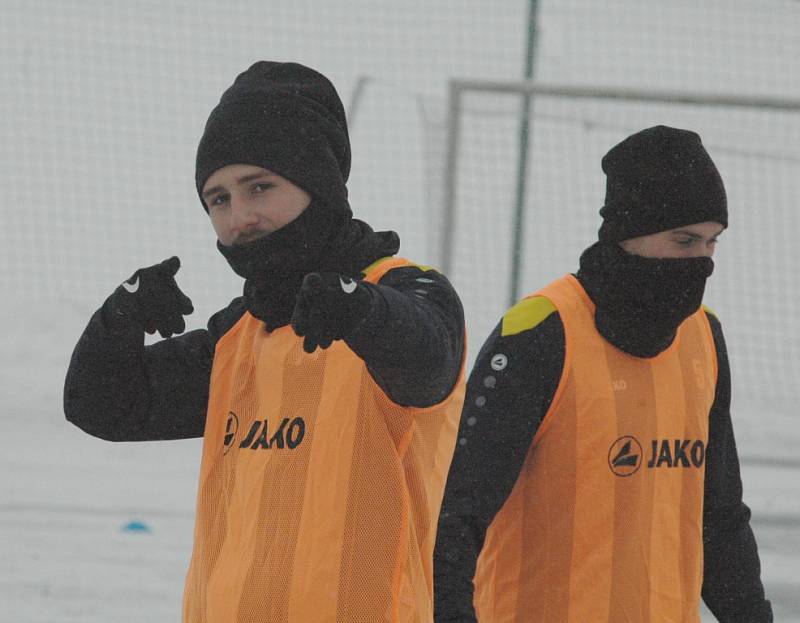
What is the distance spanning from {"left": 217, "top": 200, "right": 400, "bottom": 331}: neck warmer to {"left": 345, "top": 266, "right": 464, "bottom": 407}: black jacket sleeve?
0.08m

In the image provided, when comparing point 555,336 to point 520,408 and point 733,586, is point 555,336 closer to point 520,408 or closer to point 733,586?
point 520,408

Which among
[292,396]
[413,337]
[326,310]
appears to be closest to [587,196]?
[292,396]

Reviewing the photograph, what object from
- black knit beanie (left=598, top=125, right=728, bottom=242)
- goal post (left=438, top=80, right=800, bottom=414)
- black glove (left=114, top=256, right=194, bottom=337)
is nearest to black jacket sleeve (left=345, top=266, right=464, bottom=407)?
black glove (left=114, top=256, right=194, bottom=337)

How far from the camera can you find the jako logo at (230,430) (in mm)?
2051

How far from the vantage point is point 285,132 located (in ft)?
6.64

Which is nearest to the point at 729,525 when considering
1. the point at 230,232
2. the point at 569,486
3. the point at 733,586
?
the point at 733,586

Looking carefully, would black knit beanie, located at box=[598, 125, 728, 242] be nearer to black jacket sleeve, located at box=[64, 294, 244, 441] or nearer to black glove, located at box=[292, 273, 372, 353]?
black jacket sleeve, located at box=[64, 294, 244, 441]

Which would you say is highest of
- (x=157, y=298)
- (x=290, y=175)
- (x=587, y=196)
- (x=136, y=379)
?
(x=587, y=196)

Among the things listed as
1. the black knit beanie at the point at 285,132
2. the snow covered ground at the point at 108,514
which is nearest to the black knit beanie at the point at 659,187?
the black knit beanie at the point at 285,132

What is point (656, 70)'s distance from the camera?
11328mm

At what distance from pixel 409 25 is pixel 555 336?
8.49 m

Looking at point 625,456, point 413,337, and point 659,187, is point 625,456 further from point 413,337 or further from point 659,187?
point 413,337

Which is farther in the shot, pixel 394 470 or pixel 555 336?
pixel 555 336

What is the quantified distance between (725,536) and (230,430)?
113 cm
